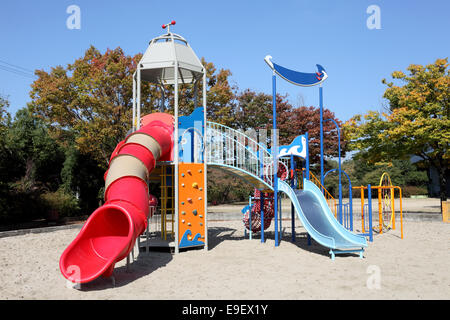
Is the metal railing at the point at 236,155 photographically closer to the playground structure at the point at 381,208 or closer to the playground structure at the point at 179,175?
the playground structure at the point at 179,175

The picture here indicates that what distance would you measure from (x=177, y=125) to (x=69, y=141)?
15708 mm

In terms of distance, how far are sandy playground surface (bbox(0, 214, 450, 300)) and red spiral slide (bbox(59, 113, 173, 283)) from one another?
1.32ft

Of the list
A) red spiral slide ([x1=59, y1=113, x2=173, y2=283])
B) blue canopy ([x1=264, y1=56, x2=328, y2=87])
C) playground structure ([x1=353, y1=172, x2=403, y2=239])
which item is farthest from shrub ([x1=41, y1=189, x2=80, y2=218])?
playground structure ([x1=353, y1=172, x2=403, y2=239])

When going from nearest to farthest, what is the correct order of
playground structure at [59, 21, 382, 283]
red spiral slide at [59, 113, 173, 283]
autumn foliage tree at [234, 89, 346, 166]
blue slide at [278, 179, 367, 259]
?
red spiral slide at [59, 113, 173, 283] < playground structure at [59, 21, 382, 283] < blue slide at [278, 179, 367, 259] < autumn foliage tree at [234, 89, 346, 166]

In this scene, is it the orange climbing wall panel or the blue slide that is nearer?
the blue slide

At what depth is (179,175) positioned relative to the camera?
1002cm

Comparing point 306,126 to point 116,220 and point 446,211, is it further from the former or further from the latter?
point 116,220

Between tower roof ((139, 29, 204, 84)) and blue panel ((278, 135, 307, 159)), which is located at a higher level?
tower roof ((139, 29, 204, 84))

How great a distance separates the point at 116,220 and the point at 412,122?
1590cm

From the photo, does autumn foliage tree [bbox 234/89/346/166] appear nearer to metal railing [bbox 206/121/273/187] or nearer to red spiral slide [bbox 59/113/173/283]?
metal railing [bbox 206/121/273/187]

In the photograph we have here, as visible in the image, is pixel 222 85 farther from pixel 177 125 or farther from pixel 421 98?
pixel 177 125

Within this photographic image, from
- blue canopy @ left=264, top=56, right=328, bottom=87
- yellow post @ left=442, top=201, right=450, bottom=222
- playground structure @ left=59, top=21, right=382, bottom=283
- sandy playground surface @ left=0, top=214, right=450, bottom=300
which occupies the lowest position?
sandy playground surface @ left=0, top=214, right=450, bottom=300

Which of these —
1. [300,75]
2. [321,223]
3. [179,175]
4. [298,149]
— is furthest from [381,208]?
[179,175]

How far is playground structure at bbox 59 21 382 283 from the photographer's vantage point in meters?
7.28
